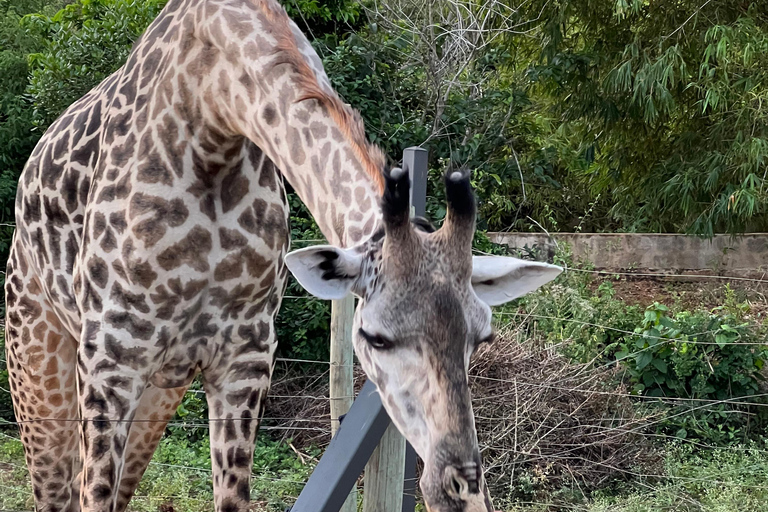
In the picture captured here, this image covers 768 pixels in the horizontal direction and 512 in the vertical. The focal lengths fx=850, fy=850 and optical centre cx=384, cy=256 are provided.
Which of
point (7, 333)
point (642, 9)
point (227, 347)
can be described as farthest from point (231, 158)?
point (642, 9)

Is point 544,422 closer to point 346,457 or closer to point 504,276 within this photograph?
point 346,457

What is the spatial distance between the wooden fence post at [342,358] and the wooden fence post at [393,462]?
0.87 ft

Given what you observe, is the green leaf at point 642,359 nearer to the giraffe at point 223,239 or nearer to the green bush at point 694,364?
the green bush at point 694,364

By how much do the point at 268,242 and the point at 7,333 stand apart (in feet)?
4.25

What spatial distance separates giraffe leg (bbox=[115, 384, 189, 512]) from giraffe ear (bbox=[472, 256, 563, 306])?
1.43 meters

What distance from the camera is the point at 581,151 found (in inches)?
411

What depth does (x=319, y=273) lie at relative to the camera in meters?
2.02

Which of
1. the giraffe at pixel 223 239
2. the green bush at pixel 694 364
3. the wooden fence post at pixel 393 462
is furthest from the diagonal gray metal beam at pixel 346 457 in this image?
the green bush at pixel 694 364

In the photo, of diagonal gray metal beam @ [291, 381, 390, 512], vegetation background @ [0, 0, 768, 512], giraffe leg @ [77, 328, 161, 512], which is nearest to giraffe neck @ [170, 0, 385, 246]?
diagonal gray metal beam @ [291, 381, 390, 512]

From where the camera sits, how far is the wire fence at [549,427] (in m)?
5.01

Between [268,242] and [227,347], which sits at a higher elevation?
[268,242]

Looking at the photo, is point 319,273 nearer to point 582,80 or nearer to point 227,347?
point 227,347

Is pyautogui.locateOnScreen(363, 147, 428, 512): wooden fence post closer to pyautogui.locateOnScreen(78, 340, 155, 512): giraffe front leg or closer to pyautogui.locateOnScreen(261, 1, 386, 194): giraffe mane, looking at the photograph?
pyautogui.locateOnScreen(261, 1, 386, 194): giraffe mane

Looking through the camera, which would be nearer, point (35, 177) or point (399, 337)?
point (399, 337)
